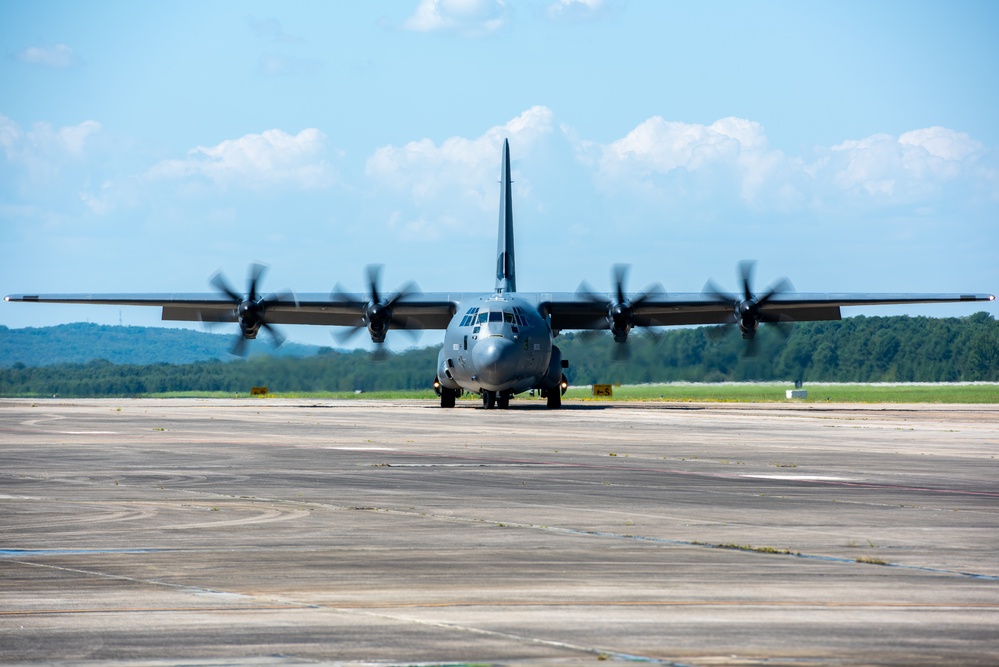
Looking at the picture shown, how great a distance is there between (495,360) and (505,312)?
2.22 metres

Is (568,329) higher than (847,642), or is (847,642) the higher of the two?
(568,329)

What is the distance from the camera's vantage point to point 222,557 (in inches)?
430

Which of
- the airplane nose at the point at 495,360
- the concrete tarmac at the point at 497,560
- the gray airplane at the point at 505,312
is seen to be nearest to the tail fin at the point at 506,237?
the gray airplane at the point at 505,312

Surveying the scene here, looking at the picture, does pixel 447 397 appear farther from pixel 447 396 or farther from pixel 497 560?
pixel 497 560

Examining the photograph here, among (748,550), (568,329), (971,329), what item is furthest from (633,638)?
(971,329)

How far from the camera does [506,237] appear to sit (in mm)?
60719

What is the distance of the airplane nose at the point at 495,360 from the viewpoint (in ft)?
158

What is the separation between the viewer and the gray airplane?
4988cm

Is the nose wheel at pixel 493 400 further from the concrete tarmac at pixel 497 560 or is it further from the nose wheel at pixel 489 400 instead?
the concrete tarmac at pixel 497 560

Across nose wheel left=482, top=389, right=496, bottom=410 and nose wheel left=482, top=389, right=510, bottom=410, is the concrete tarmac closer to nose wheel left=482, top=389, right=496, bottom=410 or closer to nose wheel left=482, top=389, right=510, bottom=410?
nose wheel left=482, top=389, right=496, bottom=410

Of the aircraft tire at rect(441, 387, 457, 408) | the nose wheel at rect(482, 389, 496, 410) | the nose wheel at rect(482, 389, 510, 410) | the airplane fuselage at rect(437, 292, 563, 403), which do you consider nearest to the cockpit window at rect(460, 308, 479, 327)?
the airplane fuselage at rect(437, 292, 563, 403)

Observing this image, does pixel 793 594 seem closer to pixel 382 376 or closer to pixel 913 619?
pixel 913 619

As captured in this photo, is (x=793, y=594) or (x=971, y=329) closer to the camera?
(x=793, y=594)

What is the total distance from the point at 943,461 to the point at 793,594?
15.2 metres
